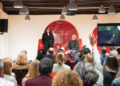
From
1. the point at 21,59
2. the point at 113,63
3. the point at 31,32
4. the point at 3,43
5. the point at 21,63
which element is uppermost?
the point at 31,32

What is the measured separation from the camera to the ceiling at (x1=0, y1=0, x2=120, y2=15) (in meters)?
11.0

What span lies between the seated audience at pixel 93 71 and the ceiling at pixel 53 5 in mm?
8458

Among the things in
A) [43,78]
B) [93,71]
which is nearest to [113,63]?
[93,71]

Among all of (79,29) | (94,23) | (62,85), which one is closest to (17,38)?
(79,29)

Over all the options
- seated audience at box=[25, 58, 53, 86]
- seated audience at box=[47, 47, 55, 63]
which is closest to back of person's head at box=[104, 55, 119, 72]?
seated audience at box=[25, 58, 53, 86]

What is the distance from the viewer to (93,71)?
208cm

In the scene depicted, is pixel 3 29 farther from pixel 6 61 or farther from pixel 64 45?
pixel 6 61

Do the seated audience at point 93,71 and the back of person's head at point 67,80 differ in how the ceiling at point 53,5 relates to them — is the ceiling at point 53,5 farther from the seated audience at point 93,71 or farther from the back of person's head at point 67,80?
the back of person's head at point 67,80

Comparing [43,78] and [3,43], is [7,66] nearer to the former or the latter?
[43,78]

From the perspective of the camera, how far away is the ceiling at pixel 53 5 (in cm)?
1102

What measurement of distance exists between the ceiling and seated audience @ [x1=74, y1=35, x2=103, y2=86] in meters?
8.46

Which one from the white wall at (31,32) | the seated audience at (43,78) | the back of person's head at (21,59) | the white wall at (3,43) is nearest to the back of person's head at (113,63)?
the seated audience at (43,78)

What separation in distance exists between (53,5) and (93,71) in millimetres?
10185

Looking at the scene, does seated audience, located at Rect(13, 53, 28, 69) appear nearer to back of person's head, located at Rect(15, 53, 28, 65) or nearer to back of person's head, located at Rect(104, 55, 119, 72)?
back of person's head, located at Rect(15, 53, 28, 65)
